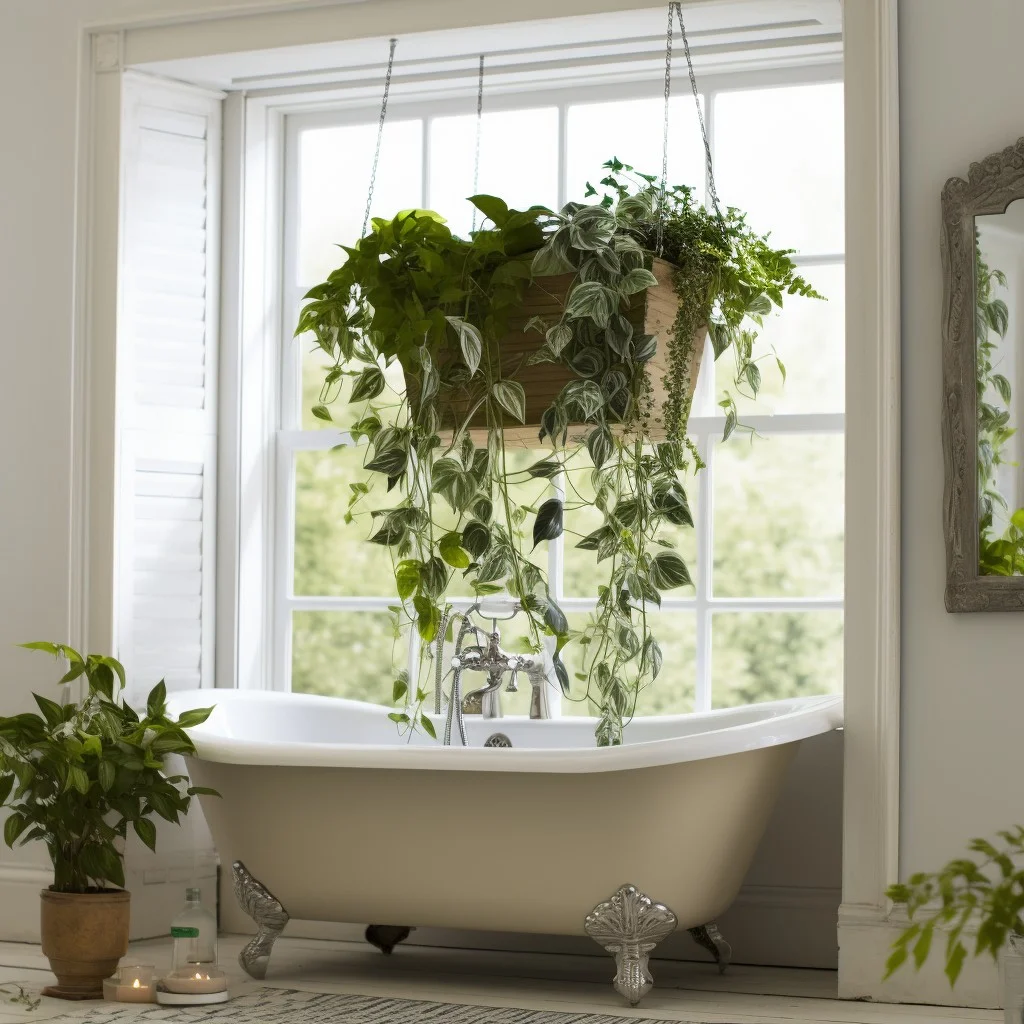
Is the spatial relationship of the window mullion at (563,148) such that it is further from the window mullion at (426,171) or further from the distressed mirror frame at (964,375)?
the distressed mirror frame at (964,375)

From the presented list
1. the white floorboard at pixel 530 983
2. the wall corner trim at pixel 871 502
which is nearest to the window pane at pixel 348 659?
the white floorboard at pixel 530 983

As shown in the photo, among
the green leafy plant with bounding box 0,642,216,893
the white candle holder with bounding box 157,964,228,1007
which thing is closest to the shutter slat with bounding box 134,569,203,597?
the green leafy plant with bounding box 0,642,216,893

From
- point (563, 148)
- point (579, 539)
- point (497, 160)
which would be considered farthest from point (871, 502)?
point (579, 539)

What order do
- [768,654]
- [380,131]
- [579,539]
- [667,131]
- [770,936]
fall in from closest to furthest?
1. [770,936]
2. [667,131]
3. [380,131]
4. [579,539]
5. [768,654]

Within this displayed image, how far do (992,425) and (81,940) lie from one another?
2.04 metres

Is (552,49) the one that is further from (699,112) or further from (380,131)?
(380,131)

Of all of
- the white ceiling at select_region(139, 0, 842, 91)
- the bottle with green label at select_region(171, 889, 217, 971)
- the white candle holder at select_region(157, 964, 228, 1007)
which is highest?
the white ceiling at select_region(139, 0, 842, 91)

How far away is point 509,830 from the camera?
270 cm

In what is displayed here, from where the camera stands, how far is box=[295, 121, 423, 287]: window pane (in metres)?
3.80

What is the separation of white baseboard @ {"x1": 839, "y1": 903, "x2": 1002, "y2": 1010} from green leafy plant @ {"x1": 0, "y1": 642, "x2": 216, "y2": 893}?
4.37 feet

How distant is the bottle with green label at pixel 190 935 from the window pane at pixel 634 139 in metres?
1.95

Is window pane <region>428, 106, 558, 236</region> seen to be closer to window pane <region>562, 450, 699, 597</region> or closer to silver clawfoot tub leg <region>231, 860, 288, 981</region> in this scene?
silver clawfoot tub leg <region>231, 860, 288, 981</region>

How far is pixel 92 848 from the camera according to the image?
281cm

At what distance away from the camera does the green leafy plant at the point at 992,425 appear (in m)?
2.73
